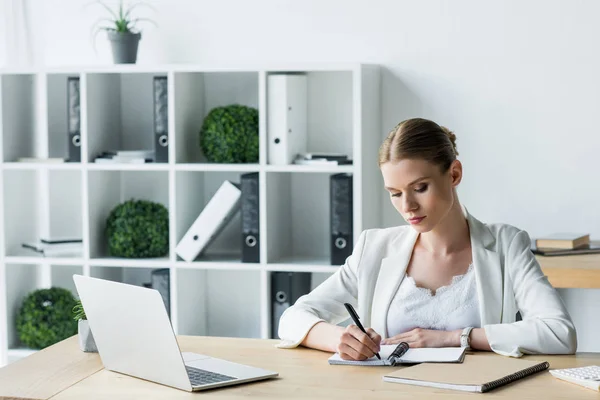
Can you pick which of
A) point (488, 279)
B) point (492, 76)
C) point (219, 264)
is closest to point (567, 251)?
point (492, 76)

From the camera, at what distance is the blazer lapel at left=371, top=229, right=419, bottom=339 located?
7.82 feet

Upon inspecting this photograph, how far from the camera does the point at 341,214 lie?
363cm

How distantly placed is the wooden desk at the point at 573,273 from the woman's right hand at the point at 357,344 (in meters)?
1.31

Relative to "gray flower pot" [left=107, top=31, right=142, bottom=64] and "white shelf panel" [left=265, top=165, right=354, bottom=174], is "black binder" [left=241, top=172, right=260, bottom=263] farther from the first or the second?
"gray flower pot" [left=107, top=31, right=142, bottom=64]

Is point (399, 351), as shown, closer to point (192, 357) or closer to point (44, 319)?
point (192, 357)

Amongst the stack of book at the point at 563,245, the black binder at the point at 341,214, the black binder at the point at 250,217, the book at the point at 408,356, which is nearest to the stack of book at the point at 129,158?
the black binder at the point at 250,217

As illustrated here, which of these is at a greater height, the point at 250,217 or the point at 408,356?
the point at 250,217

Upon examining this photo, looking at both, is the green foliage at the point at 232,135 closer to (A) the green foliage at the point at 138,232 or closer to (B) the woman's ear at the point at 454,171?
(A) the green foliage at the point at 138,232

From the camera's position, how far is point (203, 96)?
4.06 m

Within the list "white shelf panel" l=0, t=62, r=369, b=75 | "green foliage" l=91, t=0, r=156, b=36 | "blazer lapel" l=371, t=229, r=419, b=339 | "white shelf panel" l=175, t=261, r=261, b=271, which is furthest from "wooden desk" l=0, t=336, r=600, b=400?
"green foliage" l=91, t=0, r=156, b=36

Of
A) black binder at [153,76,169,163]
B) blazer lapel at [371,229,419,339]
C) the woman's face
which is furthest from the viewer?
black binder at [153,76,169,163]

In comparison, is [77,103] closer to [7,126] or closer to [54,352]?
[7,126]

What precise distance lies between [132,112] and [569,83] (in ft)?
6.18

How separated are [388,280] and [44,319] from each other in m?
2.10
